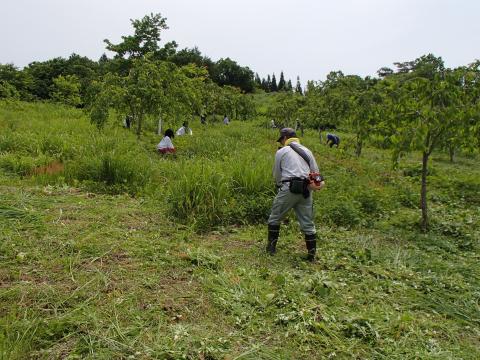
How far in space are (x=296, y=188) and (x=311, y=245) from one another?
0.76 metres

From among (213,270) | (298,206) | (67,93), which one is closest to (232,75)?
(67,93)

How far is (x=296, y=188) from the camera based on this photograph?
475cm

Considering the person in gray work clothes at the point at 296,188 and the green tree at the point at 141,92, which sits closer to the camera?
the person in gray work clothes at the point at 296,188

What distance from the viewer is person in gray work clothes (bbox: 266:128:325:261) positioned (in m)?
4.83

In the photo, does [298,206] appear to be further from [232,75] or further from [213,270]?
[232,75]

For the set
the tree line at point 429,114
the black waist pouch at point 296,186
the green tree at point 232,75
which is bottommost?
the black waist pouch at point 296,186

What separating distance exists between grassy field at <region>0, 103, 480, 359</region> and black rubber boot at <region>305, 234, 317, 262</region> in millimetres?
108

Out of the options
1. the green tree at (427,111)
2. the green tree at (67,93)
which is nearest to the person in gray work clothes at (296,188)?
the green tree at (427,111)

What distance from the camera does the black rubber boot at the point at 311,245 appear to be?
492 cm

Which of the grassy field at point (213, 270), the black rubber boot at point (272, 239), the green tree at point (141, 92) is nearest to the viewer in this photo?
the grassy field at point (213, 270)

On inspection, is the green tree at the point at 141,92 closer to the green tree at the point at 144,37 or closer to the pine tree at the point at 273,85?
the green tree at the point at 144,37

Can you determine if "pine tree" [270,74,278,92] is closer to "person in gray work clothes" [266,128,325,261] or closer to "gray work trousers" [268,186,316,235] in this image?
"person in gray work clothes" [266,128,325,261]

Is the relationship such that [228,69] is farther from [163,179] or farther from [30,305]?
[30,305]

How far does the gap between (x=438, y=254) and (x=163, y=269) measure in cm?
386
